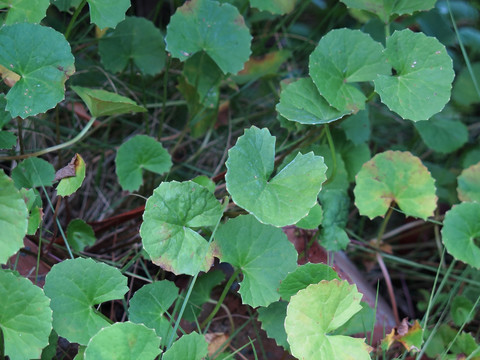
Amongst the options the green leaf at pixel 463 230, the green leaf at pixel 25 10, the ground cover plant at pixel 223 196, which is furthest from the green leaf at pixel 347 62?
the green leaf at pixel 25 10

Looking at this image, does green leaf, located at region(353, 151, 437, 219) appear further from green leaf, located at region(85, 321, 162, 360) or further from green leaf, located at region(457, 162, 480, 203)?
green leaf, located at region(85, 321, 162, 360)

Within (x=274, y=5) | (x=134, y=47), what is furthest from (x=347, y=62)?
(x=134, y=47)

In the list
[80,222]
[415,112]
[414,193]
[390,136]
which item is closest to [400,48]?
[415,112]

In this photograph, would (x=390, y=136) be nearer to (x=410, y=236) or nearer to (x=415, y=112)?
(x=410, y=236)

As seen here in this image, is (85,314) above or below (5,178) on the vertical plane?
below

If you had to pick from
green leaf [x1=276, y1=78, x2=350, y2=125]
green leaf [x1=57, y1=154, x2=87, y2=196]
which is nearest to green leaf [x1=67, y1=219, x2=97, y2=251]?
green leaf [x1=57, y1=154, x2=87, y2=196]

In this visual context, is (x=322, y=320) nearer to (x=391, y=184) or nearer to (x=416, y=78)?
(x=391, y=184)
